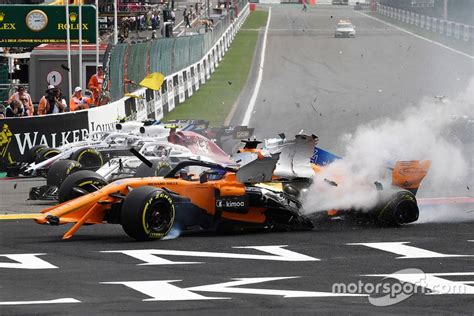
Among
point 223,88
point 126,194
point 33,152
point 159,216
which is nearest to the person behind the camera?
point 159,216

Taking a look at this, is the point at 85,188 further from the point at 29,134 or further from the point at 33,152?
the point at 29,134

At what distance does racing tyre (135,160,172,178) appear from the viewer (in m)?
17.7

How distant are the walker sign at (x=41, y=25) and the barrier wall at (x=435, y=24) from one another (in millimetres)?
34978

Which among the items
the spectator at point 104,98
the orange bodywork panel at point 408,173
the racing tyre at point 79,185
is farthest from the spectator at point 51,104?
the orange bodywork panel at point 408,173

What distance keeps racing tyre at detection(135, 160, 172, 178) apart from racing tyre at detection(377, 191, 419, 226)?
3349 millimetres

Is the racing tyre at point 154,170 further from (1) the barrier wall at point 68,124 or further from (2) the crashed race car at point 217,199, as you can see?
(1) the barrier wall at point 68,124

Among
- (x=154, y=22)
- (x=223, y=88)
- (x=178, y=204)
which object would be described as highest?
(x=178, y=204)

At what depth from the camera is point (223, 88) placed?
48.7 metres

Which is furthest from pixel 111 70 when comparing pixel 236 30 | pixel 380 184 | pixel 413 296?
pixel 236 30

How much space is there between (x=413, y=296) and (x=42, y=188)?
1016 cm

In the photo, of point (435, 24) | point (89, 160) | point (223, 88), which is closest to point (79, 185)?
point (89, 160)

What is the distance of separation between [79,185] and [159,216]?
6.72 ft

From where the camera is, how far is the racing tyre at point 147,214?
14.7m

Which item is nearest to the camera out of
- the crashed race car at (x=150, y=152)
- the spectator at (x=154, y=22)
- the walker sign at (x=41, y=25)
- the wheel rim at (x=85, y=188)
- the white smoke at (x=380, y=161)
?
the wheel rim at (x=85, y=188)
